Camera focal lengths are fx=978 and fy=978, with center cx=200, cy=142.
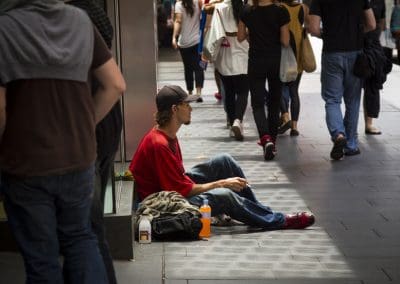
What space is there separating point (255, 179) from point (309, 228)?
203 centimetres

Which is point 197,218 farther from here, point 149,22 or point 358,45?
point 358,45

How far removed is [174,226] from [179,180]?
34 centimetres

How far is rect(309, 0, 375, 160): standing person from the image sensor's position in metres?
9.69

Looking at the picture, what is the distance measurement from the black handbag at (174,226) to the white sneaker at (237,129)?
4715 millimetres

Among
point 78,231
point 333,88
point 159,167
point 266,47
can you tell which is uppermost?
point 78,231

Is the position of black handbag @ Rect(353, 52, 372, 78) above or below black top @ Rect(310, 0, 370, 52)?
below

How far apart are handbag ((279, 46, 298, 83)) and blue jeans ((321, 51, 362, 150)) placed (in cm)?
31

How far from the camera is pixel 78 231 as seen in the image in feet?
13.4

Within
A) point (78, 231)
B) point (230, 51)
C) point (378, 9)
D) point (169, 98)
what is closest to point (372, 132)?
point (378, 9)

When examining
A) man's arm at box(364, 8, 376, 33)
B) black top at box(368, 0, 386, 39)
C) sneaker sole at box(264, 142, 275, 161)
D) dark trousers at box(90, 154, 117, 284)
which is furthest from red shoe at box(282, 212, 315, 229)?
black top at box(368, 0, 386, 39)

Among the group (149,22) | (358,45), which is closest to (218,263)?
(149,22)

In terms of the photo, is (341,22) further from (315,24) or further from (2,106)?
(2,106)

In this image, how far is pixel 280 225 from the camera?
704 centimetres

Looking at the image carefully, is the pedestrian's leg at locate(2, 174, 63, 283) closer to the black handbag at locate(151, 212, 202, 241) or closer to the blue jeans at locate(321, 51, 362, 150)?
the black handbag at locate(151, 212, 202, 241)
